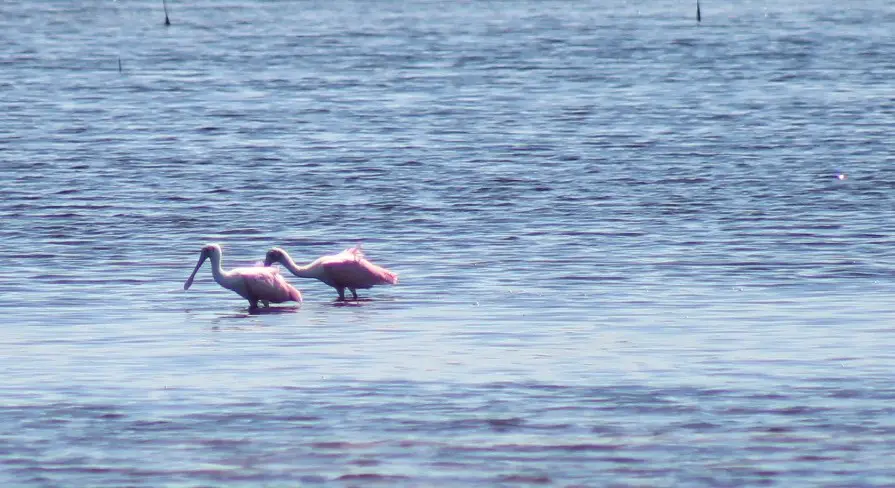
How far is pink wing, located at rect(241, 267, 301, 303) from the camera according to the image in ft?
63.4

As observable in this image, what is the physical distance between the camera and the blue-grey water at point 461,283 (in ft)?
40.0

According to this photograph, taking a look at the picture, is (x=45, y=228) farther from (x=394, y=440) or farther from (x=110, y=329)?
(x=394, y=440)

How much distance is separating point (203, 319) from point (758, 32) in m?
64.2

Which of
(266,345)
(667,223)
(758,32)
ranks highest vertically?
(266,345)

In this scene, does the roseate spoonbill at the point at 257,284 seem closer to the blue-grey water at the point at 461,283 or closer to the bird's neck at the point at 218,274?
the bird's neck at the point at 218,274

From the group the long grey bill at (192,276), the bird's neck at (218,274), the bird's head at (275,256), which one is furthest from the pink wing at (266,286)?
the bird's head at (275,256)

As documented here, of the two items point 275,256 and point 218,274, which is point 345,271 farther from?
point 218,274

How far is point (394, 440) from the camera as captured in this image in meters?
12.4

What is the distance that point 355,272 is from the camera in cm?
1997

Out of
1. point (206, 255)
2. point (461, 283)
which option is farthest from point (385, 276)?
point (206, 255)

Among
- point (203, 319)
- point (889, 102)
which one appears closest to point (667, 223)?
point (203, 319)

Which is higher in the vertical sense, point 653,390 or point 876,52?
point 653,390

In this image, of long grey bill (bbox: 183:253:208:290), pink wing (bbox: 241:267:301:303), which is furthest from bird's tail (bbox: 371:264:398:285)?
long grey bill (bbox: 183:253:208:290)

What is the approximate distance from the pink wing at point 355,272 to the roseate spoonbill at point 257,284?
44 cm
